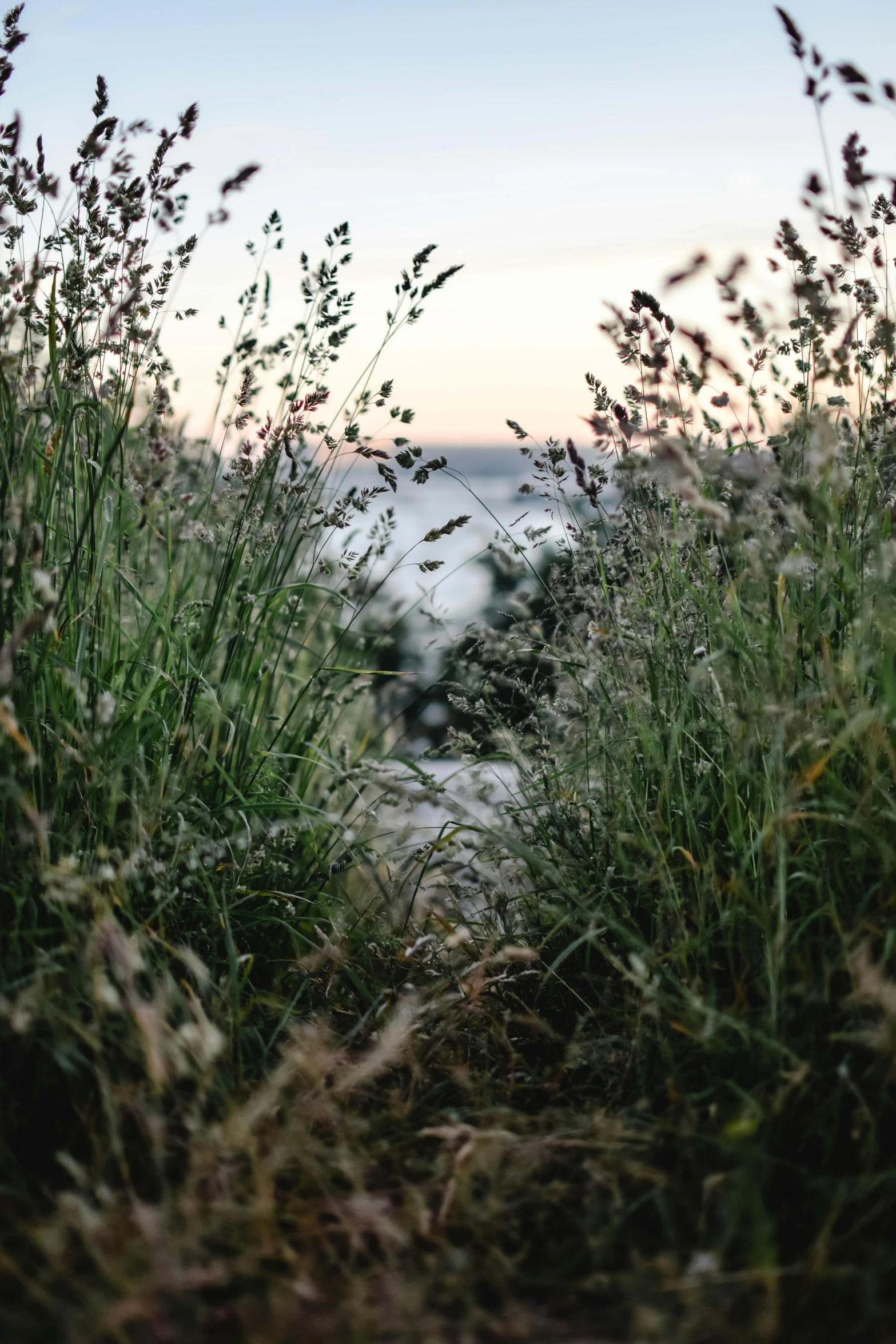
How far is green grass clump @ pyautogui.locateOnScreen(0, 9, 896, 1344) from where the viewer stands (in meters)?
1.27

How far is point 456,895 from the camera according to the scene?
2.31 metres

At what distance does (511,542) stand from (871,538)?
2.36ft

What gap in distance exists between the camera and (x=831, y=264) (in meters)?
2.49

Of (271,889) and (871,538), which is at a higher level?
(871,538)

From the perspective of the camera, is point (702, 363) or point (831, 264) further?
point (831, 264)

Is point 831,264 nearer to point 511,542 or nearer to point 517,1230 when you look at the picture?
point 511,542

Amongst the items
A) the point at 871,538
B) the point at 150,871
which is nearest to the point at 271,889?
the point at 150,871

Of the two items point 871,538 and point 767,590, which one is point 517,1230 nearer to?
point 767,590

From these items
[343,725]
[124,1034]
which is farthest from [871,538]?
[343,725]

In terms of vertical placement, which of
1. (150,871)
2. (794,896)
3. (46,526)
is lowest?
(794,896)

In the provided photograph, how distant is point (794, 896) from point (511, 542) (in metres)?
0.94

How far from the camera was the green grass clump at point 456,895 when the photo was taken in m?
1.27

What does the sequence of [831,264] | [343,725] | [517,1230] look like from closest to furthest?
[517,1230] → [831,264] → [343,725]

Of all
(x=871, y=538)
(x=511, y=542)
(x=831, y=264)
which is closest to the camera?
(x=871, y=538)
